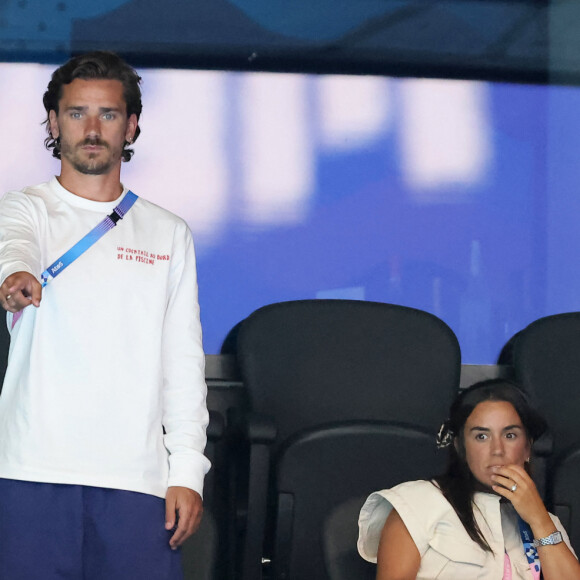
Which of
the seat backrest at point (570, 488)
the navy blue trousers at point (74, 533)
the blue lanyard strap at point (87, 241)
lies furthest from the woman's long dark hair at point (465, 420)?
the blue lanyard strap at point (87, 241)

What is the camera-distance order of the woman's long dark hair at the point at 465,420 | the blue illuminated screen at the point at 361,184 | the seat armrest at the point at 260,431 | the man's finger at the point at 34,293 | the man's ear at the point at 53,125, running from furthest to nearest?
the blue illuminated screen at the point at 361,184 → the seat armrest at the point at 260,431 → the woman's long dark hair at the point at 465,420 → the man's ear at the point at 53,125 → the man's finger at the point at 34,293

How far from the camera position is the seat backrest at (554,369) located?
334cm

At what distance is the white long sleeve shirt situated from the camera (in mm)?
1915

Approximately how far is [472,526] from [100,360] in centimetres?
91

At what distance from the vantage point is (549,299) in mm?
3783

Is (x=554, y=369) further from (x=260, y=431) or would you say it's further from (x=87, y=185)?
(x=87, y=185)

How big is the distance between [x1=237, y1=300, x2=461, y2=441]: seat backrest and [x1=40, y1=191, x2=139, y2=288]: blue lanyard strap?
1259mm

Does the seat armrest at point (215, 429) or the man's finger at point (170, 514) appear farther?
the seat armrest at point (215, 429)

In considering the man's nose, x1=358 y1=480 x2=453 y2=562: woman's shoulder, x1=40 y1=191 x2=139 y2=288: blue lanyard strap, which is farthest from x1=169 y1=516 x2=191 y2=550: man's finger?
the man's nose

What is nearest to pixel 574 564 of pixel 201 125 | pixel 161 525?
pixel 161 525

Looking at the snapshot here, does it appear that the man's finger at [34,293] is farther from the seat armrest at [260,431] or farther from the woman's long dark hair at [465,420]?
the seat armrest at [260,431]

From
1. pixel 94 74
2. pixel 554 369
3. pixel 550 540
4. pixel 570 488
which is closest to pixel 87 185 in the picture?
pixel 94 74

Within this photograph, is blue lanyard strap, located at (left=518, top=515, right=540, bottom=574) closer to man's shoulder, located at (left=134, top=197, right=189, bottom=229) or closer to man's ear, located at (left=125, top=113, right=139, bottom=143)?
man's shoulder, located at (left=134, top=197, right=189, bottom=229)

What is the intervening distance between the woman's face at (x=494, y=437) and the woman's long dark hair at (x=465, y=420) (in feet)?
0.05
